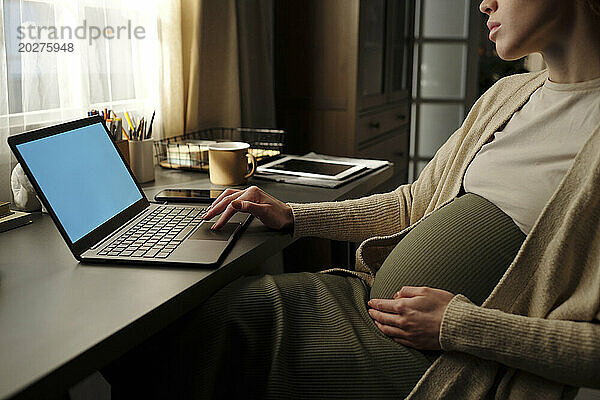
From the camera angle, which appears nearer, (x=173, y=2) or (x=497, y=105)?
(x=497, y=105)

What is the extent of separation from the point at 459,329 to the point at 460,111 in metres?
3.40

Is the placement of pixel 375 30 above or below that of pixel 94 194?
above

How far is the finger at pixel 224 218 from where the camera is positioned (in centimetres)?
112

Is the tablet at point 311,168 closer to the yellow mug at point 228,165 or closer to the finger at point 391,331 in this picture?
the yellow mug at point 228,165

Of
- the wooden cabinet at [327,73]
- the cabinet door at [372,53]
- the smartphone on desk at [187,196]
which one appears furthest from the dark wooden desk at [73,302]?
the cabinet door at [372,53]

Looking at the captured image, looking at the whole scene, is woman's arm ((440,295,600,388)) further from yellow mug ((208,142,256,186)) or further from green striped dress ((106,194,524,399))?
yellow mug ((208,142,256,186))

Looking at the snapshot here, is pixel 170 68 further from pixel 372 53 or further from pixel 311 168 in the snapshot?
pixel 372 53

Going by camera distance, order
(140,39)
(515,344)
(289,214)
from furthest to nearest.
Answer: (140,39) → (289,214) → (515,344)

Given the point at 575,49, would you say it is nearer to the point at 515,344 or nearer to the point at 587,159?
the point at 587,159

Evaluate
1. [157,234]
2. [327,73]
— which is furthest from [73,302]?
[327,73]

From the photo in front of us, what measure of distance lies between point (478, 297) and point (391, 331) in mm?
149

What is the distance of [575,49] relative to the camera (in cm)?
107

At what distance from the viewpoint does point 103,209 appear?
110 cm

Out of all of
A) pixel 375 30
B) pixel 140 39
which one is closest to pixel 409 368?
pixel 140 39
